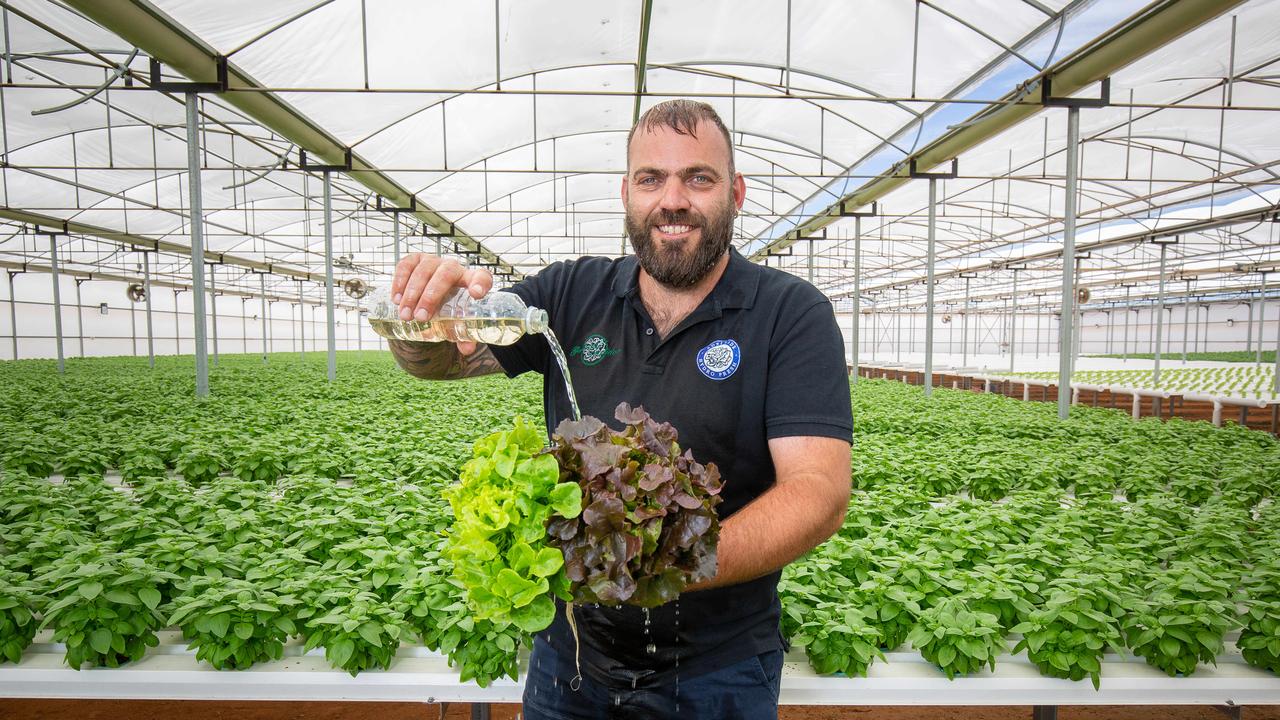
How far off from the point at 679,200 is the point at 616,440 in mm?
978

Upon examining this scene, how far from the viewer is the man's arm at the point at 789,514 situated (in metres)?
1.67

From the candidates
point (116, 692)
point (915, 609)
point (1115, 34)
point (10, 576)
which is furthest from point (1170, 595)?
point (1115, 34)

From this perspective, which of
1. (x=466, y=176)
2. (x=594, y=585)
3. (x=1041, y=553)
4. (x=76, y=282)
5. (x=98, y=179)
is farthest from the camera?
(x=76, y=282)

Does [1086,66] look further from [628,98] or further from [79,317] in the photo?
[79,317]

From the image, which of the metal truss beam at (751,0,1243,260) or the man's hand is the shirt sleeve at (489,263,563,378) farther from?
the metal truss beam at (751,0,1243,260)

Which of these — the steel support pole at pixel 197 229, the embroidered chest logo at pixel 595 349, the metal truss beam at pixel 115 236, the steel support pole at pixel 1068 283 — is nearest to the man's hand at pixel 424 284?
the embroidered chest logo at pixel 595 349

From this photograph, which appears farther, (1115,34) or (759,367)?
(1115,34)

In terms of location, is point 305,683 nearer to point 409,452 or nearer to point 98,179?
point 409,452

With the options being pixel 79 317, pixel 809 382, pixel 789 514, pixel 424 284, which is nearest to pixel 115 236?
pixel 79 317

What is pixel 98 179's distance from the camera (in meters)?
17.1

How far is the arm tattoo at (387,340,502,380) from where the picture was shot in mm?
2395

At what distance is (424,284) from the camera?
1.91 meters

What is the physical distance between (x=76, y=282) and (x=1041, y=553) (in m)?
41.3

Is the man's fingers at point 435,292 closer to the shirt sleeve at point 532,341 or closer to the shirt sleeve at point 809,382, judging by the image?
the shirt sleeve at point 532,341
